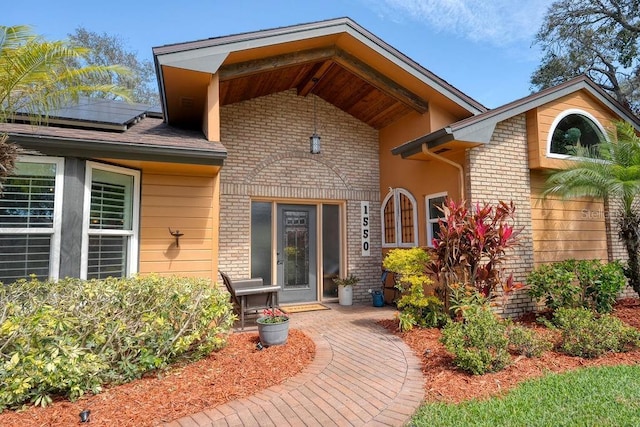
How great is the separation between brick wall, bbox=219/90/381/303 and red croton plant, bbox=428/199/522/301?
3.04 metres

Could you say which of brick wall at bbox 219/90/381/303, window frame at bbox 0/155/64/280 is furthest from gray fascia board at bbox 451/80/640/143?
window frame at bbox 0/155/64/280

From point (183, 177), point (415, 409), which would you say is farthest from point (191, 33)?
point (415, 409)

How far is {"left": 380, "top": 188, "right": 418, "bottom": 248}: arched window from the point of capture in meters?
7.73

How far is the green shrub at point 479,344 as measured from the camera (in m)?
3.89

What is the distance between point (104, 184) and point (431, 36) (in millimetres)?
11973

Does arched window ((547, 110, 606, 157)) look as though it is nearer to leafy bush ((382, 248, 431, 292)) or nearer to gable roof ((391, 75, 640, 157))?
gable roof ((391, 75, 640, 157))

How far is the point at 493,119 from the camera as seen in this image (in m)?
6.30

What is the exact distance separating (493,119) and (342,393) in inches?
209

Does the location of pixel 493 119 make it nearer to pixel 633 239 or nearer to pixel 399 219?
pixel 399 219

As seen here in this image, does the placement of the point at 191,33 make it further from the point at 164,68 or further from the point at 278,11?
the point at 164,68

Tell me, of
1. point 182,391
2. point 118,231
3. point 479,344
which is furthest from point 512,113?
point 118,231

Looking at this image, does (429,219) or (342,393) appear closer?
(342,393)

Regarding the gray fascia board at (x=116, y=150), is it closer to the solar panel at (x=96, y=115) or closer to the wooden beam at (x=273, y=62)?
the solar panel at (x=96, y=115)

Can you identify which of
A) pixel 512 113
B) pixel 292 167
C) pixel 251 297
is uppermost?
pixel 512 113
